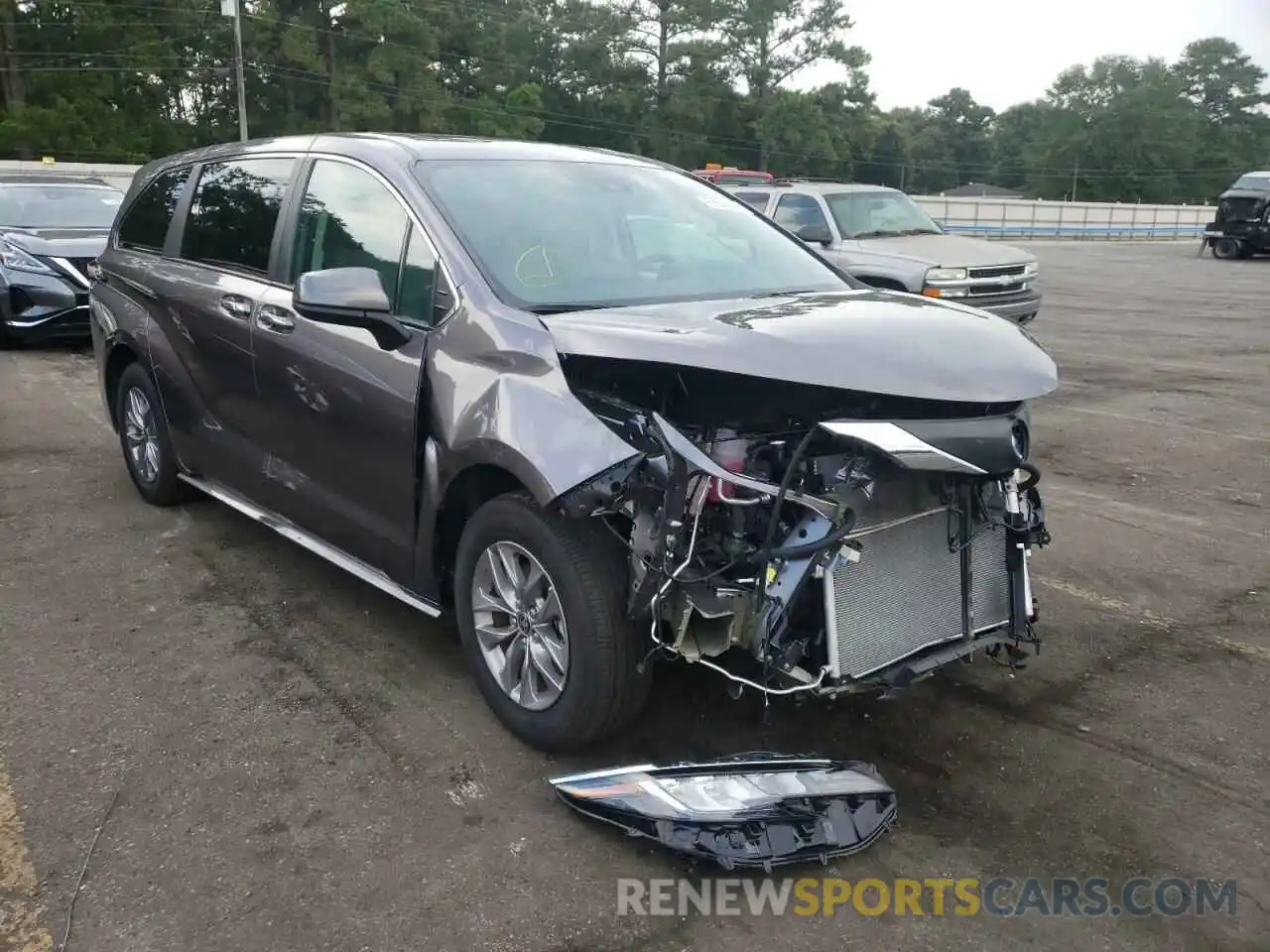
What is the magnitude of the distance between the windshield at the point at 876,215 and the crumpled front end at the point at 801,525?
9273mm

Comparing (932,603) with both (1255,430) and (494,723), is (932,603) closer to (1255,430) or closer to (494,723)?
(494,723)

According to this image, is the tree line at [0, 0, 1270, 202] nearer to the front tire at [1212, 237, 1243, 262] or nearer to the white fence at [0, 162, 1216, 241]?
the white fence at [0, 162, 1216, 241]

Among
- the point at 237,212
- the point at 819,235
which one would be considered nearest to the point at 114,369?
the point at 237,212

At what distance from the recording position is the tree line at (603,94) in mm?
48688

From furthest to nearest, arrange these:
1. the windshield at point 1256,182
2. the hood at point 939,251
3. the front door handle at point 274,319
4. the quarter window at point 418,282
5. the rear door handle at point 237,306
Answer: the windshield at point 1256,182 < the hood at point 939,251 < the rear door handle at point 237,306 < the front door handle at point 274,319 < the quarter window at point 418,282

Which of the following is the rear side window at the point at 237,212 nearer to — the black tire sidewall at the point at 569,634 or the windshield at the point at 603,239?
the windshield at the point at 603,239

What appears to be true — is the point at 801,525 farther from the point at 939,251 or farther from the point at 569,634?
the point at 939,251

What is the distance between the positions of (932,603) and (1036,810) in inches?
26.0

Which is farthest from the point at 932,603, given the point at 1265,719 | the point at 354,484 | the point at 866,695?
the point at 354,484

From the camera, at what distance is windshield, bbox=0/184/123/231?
11.5 m

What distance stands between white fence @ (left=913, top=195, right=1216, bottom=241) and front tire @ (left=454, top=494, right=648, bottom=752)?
43.9 meters

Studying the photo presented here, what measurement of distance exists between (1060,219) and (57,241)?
49691 mm

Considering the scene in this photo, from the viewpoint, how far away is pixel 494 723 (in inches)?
142

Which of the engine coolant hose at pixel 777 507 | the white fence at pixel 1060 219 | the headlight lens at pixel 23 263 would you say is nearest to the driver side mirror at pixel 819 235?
the headlight lens at pixel 23 263
